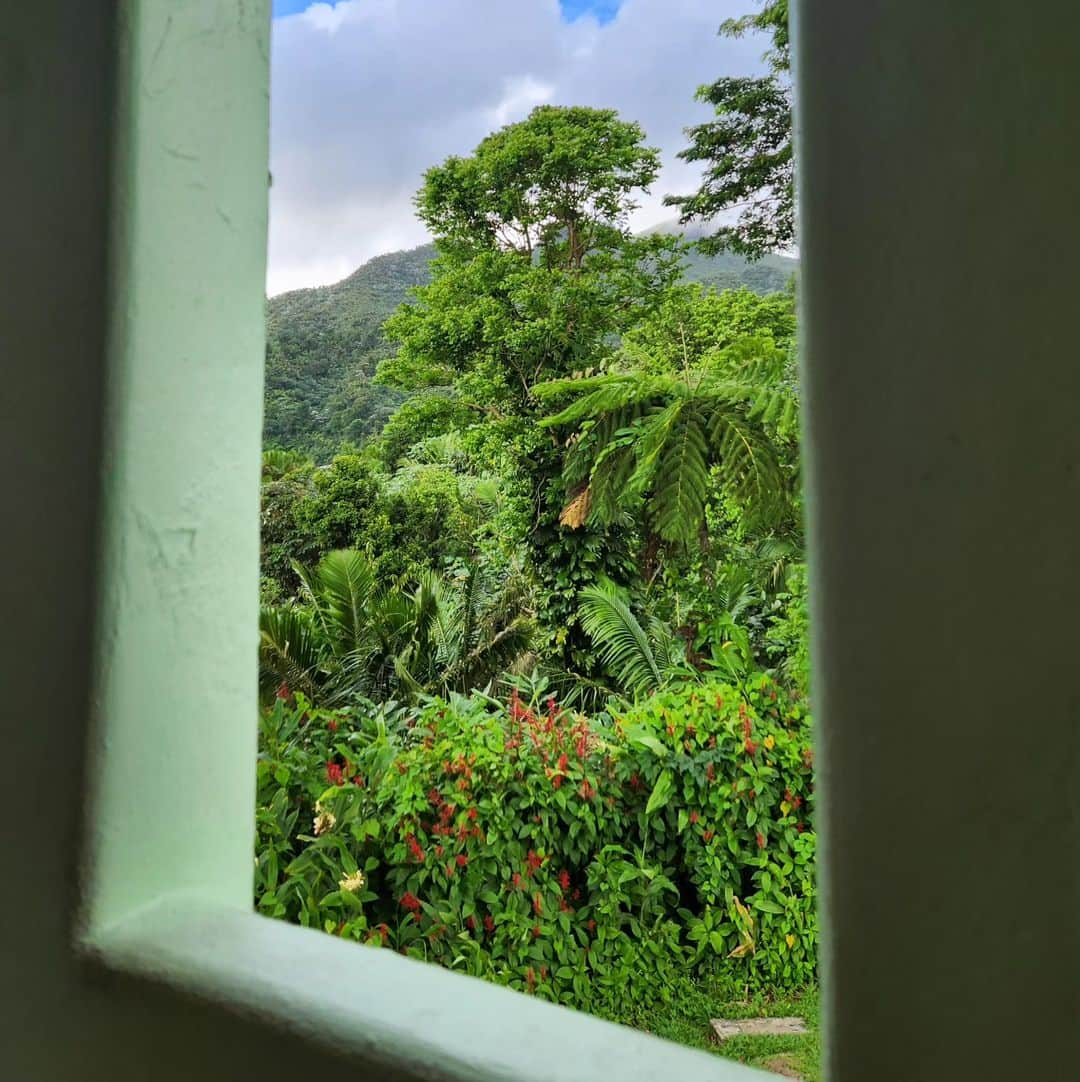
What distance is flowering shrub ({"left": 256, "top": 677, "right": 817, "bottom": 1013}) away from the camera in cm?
227

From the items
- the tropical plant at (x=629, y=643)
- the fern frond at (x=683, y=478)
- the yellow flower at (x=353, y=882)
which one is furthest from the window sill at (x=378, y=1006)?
the tropical plant at (x=629, y=643)

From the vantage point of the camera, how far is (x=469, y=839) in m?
2.45

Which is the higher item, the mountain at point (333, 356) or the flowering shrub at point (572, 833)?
the mountain at point (333, 356)

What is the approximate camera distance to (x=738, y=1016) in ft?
9.01

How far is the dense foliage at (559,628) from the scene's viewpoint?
7.86 ft

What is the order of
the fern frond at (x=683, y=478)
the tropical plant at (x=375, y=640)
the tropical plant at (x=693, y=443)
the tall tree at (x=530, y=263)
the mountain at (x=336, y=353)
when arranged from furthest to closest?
the mountain at (x=336, y=353) < the tall tree at (x=530, y=263) < the tropical plant at (x=375, y=640) < the fern frond at (x=683, y=478) < the tropical plant at (x=693, y=443)
